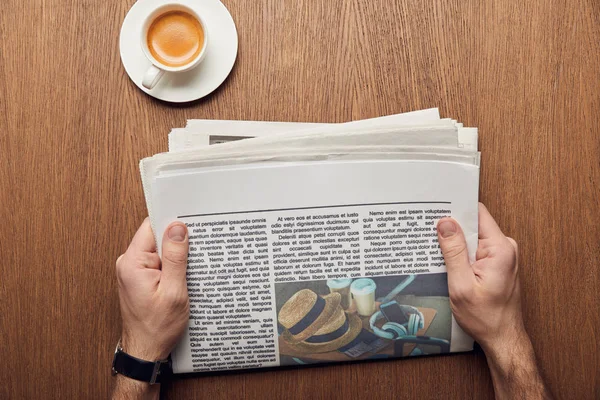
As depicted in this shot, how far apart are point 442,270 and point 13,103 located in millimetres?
522

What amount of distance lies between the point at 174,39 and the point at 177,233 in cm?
21

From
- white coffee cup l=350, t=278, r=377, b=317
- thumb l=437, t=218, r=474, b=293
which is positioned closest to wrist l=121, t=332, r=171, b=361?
white coffee cup l=350, t=278, r=377, b=317

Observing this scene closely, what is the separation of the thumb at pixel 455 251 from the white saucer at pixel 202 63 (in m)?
0.30

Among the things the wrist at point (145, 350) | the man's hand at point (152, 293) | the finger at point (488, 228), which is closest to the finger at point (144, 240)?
the man's hand at point (152, 293)

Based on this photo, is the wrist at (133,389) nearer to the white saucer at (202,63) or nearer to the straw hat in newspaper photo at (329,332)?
the straw hat in newspaper photo at (329,332)

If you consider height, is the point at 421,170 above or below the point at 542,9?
below

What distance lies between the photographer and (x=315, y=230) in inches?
19.3

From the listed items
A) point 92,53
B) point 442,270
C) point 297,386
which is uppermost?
point 92,53

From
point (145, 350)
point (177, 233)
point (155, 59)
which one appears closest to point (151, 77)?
point (155, 59)

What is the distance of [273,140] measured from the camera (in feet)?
1.55

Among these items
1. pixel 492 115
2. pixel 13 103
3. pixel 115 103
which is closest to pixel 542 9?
pixel 492 115

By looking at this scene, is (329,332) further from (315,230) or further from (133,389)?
(133,389)

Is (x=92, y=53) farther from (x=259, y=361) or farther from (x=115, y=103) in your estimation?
(x=259, y=361)

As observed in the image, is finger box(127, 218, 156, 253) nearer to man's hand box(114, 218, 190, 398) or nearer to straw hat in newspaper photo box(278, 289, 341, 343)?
man's hand box(114, 218, 190, 398)
